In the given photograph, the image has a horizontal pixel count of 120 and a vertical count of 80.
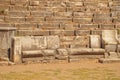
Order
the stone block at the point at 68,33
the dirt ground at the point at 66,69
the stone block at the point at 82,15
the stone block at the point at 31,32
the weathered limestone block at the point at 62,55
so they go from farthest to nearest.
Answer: the stone block at the point at 82,15 → the stone block at the point at 68,33 → the stone block at the point at 31,32 → the weathered limestone block at the point at 62,55 → the dirt ground at the point at 66,69

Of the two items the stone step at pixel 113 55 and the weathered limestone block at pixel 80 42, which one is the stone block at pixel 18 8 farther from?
the stone step at pixel 113 55

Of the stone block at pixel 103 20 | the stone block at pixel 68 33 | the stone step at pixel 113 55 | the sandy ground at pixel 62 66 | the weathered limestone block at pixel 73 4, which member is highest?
the weathered limestone block at pixel 73 4

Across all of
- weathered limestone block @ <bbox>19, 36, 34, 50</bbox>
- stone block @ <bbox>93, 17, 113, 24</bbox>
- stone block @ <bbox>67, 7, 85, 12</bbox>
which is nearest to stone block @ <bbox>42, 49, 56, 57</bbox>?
weathered limestone block @ <bbox>19, 36, 34, 50</bbox>

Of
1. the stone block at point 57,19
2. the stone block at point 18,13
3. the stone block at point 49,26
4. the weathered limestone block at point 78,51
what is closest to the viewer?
the weathered limestone block at point 78,51

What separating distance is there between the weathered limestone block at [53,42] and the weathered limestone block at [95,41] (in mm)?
1366

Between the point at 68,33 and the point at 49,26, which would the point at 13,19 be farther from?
the point at 68,33

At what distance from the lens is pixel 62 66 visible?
357 inches

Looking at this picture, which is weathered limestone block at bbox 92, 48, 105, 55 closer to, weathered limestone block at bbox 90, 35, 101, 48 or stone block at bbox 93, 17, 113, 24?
weathered limestone block at bbox 90, 35, 101, 48

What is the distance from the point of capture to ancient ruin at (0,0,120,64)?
31.1 ft

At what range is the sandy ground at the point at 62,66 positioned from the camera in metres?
8.48

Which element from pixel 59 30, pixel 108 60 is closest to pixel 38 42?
pixel 59 30

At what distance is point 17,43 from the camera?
927cm

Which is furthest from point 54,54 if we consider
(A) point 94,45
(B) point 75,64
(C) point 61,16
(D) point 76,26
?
(C) point 61,16

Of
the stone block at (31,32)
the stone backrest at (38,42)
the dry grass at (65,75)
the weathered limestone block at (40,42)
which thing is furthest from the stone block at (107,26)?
the dry grass at (65,75)
